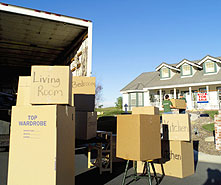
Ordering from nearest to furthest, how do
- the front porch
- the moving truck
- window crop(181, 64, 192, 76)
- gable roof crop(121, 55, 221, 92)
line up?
1. the moving truck
2. the front porch
3. gable roof crop(121, 55, 221, 92)
4. window crop(181, 64, 192, 76)

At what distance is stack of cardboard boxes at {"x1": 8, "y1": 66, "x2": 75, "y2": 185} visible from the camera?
2486 mm

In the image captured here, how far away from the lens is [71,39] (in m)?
7.00

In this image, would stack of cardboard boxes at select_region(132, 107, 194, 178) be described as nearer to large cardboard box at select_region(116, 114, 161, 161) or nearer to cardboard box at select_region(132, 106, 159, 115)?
cardboard box at select_region(132, 106, 159, 115)

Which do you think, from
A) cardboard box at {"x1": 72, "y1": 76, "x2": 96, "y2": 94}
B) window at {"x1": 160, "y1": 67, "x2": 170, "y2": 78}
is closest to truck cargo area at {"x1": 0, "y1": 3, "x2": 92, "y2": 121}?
cardboard box at {"x1": 72, "y1": 76, "x2": 96, "y2": 94}

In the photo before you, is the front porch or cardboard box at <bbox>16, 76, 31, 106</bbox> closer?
cardboard box at <bbox>16, 76, 31, 106</bbox>

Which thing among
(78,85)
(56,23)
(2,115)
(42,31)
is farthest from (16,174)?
(42,31)

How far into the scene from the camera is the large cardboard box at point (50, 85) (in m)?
2.68

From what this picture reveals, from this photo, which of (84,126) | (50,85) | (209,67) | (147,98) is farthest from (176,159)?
(147,98)

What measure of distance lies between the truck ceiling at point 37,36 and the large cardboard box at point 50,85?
9.02ft

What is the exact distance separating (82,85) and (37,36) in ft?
10.3

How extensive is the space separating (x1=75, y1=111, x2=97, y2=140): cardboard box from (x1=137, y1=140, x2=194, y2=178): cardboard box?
1815 mm

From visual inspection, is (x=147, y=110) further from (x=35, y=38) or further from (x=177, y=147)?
(x=35, y=38)

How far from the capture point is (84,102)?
487cm

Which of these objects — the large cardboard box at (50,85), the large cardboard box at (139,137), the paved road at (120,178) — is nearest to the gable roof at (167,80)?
the paved road at (120,178)
